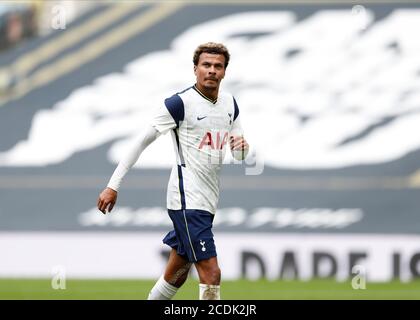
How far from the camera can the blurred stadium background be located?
1563 cm

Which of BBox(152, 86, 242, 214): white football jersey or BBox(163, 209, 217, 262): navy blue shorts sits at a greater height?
BBox(152, 86, 242, 214): white football jersey

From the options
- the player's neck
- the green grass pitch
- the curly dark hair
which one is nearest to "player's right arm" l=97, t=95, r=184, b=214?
the player's neck

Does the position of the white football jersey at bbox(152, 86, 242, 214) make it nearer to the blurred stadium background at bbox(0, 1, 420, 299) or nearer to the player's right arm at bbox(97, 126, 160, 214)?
the player's right arm at bbox(97, 126, 160, 214)

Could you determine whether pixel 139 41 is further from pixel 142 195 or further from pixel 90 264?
pixel 90 264

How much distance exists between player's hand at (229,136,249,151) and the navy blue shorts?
1.85ft

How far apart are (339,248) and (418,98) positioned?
2.41 meters

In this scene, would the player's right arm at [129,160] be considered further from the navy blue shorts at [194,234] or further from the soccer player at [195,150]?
the navy blue shorts at [194,234]

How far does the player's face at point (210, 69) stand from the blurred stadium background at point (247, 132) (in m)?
7.01

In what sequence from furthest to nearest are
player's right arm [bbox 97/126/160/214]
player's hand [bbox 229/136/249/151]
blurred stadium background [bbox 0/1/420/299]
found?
1. blurred stadium background [bbox 0/1/420/299]
2. player's hand [bbox 229/136/249/151]
3. player's right arm [bbox 97/126/160/214]

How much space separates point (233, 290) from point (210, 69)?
5426mm

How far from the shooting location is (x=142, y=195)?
52.3ft

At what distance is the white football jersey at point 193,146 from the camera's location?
28.0ft

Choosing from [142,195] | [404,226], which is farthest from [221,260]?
[404,226]

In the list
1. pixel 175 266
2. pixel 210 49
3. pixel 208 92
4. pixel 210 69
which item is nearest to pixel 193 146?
pixel 208 92
